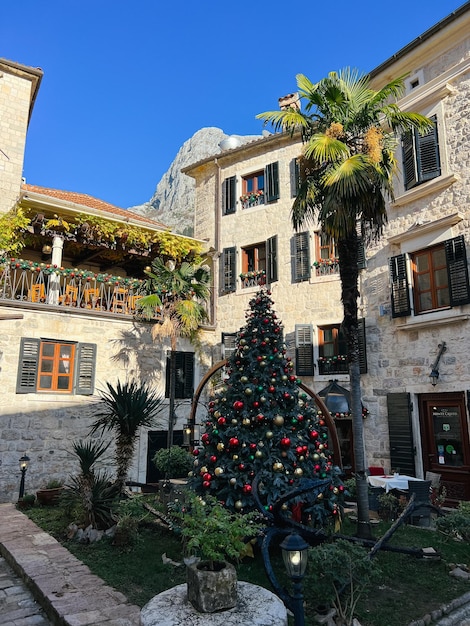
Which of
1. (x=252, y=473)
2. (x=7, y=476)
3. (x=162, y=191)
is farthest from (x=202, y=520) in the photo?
(x=162, y=191)

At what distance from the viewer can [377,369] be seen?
12609mm

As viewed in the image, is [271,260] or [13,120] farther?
[271,260]

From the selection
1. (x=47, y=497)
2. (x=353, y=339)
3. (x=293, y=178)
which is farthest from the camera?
(x=293, y=178)

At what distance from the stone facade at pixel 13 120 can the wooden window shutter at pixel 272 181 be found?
815 centimetres

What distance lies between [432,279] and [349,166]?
5597 mm

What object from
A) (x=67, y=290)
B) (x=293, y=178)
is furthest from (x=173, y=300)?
(x=293, y=178)

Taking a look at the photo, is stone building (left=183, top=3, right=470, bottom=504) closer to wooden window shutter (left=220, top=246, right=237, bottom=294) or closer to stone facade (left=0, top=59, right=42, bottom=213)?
wooden window shutter (left=220, top=246, right=237, bottom=294)

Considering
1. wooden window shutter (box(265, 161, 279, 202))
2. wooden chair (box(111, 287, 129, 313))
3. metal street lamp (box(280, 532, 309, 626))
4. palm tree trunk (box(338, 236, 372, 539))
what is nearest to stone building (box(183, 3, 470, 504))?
wooden window shutter (box(265, 161, 279, 202))

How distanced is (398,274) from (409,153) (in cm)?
339

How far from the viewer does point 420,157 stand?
40.2ft

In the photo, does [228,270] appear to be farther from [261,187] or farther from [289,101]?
[289,101]

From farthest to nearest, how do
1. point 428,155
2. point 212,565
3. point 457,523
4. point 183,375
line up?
point 183,375 → point 428,155 → point 457,523 → point 212,565

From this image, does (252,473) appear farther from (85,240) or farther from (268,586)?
(85,240)

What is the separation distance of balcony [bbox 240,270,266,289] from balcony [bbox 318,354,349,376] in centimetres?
358
